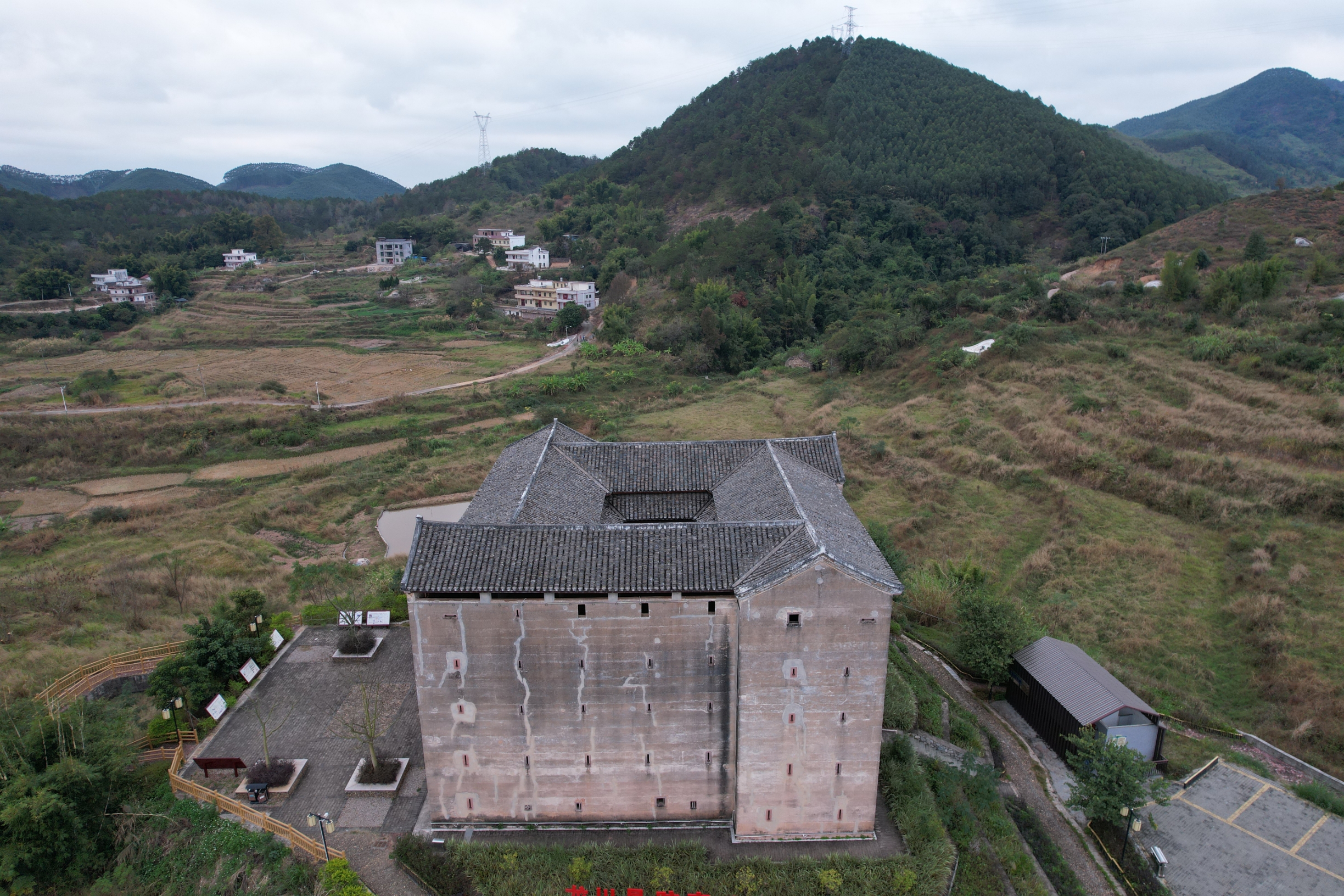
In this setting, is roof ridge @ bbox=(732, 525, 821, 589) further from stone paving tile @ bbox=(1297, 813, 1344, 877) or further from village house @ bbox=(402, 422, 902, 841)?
stone paving tile @ bbox=(1297, 813, 1344, 877)

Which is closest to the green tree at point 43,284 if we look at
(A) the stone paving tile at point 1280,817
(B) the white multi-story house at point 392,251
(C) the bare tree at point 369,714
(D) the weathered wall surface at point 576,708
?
(B) the white multi-story house at point 392,251

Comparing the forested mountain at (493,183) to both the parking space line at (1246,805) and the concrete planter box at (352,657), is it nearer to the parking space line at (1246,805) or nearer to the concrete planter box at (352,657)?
the concrete planter box at (352,657)

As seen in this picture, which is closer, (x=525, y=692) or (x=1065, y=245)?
(x=525, y=692)

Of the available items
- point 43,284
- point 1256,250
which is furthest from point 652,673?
point 43,284

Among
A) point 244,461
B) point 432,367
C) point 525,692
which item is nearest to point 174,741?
point 525,692

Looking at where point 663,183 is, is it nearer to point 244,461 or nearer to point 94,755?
point 244,461
